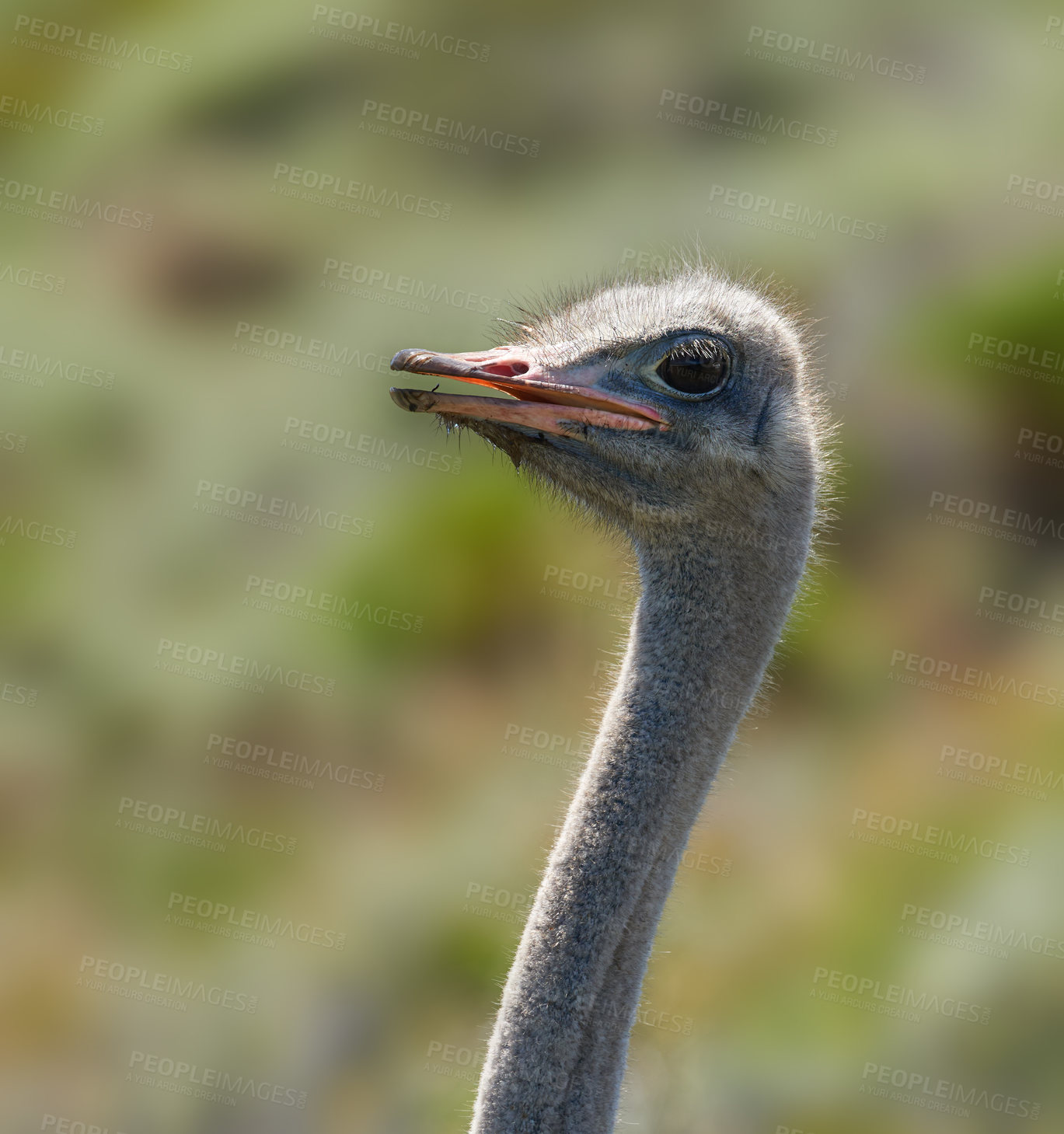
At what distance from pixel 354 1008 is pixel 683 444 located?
3794 mm

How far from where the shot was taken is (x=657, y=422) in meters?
2.54

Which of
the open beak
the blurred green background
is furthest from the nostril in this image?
the blurred green background

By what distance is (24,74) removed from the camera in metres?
9.56

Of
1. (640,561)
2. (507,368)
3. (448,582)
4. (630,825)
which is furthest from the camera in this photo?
(448,582)

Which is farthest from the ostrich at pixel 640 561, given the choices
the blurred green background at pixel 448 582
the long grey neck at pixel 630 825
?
the blurred green background at pixel 448 582

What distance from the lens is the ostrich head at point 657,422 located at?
2.53 m

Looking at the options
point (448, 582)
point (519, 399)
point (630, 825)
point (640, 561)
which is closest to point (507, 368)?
point (519, 399)

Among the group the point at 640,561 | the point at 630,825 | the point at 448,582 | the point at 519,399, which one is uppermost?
the point at 448,582

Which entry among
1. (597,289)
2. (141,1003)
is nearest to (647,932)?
(597,289)

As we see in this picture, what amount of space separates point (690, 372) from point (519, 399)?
0.29m

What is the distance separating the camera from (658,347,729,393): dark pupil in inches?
100

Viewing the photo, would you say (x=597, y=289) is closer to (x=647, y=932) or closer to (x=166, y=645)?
(x=647, y=932)

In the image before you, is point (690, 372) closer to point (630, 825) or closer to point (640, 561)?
point (640, 561)

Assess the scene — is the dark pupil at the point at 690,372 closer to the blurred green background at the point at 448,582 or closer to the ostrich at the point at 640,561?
the ostrich at the point at 640,561
